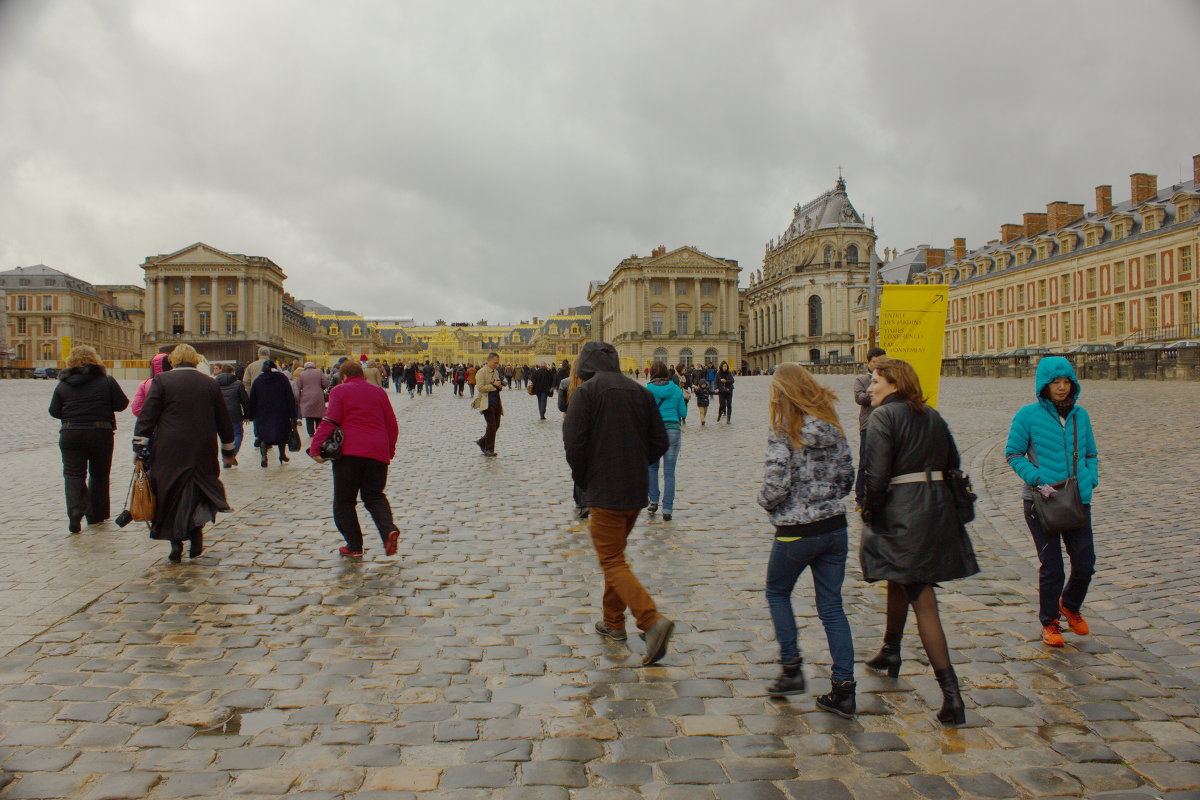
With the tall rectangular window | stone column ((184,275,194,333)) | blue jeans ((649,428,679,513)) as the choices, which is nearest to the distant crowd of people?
blue jeans ((649,428,679,513))

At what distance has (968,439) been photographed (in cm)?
1628

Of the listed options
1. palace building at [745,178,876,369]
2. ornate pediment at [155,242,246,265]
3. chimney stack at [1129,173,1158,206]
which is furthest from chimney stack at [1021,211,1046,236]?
ornate pediment at [155,242,246,265]

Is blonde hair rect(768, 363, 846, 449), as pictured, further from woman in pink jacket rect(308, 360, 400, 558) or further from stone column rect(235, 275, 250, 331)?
stone column rect(235, 275, 250, 331)

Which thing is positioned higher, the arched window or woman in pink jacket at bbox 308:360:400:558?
the arched window

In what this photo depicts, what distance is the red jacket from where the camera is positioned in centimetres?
707

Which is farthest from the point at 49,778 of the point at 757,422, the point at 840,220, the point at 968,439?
the point at 840,220

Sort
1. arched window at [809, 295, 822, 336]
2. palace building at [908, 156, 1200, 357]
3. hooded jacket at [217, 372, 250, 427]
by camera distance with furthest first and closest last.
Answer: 1. arched window at [809, 295, 822, 336]
2. palace building at [908, 156, 1200, 357]
3. hooded jacket at [217, 372, 250, 427]

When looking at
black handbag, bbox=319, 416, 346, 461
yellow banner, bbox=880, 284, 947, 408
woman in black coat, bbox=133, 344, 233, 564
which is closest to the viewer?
woman in black coat, bbox=133, 344, 233, 564

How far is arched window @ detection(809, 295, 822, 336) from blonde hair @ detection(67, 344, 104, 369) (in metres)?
97.8

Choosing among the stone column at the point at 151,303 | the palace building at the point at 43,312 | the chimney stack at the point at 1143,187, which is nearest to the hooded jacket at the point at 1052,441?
the chimney stack at the point at 1143,187

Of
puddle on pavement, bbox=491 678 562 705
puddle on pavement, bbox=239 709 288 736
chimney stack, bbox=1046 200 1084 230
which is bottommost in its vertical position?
puddle on pavement, bbox=491 678 562 705

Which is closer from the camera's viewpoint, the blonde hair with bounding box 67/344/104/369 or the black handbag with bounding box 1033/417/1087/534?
the black handbag with bounding box 1033/417/1087/534

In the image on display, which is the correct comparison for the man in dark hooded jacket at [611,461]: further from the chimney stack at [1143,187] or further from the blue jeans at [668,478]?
the chimney stack at [1143,187]

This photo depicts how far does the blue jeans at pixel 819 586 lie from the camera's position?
417 centimetres
